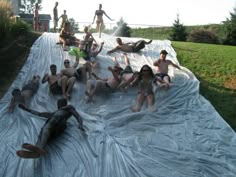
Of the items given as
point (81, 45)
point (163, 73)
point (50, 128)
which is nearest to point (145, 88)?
point (163, 73)

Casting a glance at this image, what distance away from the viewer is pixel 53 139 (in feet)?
24.2

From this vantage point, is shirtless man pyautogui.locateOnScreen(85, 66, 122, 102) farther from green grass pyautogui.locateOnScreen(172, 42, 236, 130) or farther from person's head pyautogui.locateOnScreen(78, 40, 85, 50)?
person's head pyautogui.locateOnScreen(78, 40, 85, 50)

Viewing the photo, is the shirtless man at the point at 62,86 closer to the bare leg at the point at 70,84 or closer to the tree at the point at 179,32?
the bare leg at the point at 70,84

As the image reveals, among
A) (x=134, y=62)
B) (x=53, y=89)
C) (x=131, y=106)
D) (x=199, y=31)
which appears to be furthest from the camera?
(x=199, y=31)

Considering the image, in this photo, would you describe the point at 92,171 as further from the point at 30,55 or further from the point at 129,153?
the point at 30,55

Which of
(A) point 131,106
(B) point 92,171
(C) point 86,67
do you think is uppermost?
(C) point 86,67

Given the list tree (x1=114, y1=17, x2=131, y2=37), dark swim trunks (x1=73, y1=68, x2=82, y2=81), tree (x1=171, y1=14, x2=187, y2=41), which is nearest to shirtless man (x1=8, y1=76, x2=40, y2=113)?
dark swim trunks (x1=73, y1=68, x2=82, y2=81)

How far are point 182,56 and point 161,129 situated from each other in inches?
240

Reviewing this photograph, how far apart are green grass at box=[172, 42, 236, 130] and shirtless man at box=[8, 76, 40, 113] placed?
4251mm

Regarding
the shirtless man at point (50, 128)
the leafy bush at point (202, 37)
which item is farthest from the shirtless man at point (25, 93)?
the leafy bush at point (202, 37)

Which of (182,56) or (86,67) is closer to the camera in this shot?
(86,67)

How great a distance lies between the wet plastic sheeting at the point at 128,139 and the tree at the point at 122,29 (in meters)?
11.8

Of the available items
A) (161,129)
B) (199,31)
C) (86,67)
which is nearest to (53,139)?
(161,129)

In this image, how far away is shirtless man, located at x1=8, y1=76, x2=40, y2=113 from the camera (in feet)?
28.9
